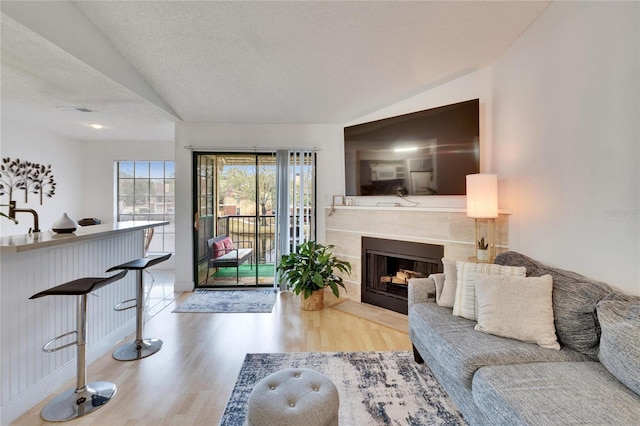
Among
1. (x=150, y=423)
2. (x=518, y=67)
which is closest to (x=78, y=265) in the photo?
(x=150, y=423)

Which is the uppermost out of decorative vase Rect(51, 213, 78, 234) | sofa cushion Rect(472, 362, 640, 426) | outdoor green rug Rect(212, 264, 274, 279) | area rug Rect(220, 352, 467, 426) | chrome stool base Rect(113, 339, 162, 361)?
decorative vase Rect(51, 213, 78, 234)

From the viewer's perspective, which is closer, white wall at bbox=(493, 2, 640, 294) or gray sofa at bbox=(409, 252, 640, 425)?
gray sofa at bbox=(409, 252, 640, 425)

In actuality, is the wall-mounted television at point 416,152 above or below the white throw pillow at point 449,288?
above

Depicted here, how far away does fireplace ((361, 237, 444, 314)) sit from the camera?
3.15 metres

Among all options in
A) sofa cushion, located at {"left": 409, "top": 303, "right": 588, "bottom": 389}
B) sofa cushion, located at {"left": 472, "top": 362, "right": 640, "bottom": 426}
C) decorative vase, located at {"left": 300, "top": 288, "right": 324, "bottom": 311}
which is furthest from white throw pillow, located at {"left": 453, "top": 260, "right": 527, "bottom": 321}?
decorative vase, located at {"left": 300, "top": 288, "right": 324, "bottom": 311}

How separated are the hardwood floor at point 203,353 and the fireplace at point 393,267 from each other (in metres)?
0.48

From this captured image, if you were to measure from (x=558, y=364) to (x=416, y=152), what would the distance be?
2251 mm

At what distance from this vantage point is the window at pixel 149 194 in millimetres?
5180

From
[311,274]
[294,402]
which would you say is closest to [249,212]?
[311,274]

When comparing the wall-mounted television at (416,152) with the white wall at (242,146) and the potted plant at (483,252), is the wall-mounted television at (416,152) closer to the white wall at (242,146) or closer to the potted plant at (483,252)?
Result: the white wall at (242,146)

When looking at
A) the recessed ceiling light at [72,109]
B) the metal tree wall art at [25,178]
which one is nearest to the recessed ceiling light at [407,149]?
the recessed ceiling light at [72,109]

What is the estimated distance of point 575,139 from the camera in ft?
6.05

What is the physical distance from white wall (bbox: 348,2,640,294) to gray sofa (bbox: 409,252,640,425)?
10.6 inches

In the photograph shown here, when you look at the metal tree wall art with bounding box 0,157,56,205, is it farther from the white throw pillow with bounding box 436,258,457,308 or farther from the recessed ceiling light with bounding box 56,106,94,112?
the white throw pillow with bounding box 436,258,457,308
